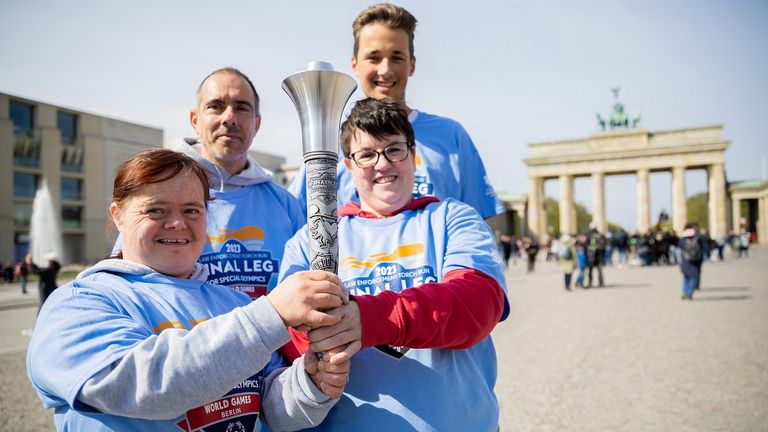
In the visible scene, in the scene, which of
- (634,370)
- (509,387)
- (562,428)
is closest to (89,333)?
(562,428)

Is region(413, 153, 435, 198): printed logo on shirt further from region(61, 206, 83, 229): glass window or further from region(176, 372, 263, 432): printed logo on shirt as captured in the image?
region(61, 206, 83, 229): glass window

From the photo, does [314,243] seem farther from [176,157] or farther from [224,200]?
[224,200]

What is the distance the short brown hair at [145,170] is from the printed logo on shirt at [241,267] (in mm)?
950

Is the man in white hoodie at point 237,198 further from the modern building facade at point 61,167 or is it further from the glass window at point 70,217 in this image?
the glass window at point 70,217

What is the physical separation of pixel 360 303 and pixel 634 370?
6.44 metres

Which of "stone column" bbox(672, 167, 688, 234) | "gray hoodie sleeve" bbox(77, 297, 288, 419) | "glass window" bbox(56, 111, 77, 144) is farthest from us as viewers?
"stone column" bbox(672, 167, 688, 234)

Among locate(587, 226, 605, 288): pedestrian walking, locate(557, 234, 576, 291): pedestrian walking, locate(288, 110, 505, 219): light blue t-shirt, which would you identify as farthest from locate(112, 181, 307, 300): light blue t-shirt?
locate(587, 226, 605, 288): pedestrian walking

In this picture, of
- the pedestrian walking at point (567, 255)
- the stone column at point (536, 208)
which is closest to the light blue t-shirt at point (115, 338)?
the pedestrian walking at point (567, 255)

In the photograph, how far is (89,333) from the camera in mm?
1482

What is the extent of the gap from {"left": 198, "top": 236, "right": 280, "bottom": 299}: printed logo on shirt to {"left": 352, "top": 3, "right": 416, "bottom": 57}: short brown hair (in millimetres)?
1293

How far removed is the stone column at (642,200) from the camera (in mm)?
57188

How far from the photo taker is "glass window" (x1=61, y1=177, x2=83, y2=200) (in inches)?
1826

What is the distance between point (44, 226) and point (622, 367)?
1769 inches

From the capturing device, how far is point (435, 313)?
1.68 metres
